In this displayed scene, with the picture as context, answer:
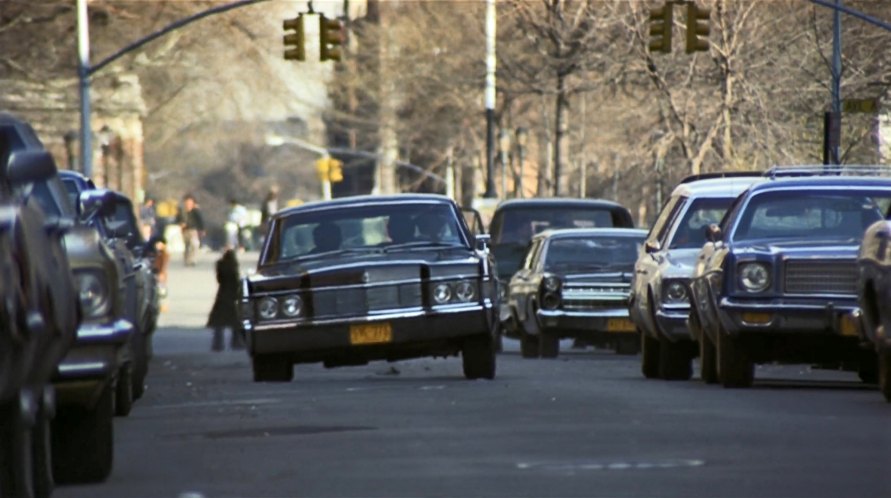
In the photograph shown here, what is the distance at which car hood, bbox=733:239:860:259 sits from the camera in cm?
1855

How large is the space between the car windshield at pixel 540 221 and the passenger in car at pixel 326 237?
13.4 meters

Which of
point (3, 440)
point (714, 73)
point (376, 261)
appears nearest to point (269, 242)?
point (376, 261)

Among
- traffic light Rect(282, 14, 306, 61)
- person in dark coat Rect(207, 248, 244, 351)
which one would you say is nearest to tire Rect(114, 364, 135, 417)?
person in dark coat Rect(207, 248, 244, 351)

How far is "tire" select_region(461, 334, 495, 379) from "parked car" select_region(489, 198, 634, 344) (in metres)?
13.5

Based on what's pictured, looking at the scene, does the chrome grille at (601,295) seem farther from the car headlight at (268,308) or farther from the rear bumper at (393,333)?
Result: the car headlight at (268,308)

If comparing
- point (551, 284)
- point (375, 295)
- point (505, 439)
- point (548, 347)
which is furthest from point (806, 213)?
point (548, 347)

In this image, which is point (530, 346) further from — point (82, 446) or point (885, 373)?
point (82, 446)

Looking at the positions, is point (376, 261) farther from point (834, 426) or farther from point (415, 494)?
point (415, 494)

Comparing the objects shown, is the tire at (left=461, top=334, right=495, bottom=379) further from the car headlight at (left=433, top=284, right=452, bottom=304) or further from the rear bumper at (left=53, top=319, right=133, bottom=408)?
the rear bumper at (left=53, top=319, right=133, bottom=408)

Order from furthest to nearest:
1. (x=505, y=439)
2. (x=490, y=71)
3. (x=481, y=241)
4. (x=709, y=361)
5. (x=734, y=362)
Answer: (x=490, y=71) → (x=481, y=241) → (x=709, y=361) → (x=734, y=362) → (x=505, y=439)

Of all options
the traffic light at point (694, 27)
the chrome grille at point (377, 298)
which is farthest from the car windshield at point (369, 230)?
the traffic light at point (694, 27)

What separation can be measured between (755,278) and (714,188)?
14.7 feet

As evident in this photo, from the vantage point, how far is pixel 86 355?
11.1m

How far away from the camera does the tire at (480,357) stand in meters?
20.9
